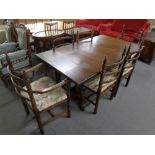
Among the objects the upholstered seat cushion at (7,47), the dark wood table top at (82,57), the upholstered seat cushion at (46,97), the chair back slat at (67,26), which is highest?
the chair back slat at (67,26)

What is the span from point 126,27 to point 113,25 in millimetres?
415

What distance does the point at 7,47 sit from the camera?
2490 mm

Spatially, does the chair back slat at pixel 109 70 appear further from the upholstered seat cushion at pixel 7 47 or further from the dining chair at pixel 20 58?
the upholstered seat cushion at pixel 7 47

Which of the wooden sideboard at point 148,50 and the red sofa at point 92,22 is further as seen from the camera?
the red sofa at point 92,22

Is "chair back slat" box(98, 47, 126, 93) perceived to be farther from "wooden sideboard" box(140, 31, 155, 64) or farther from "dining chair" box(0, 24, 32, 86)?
"wooden sideboard" box(140, 31, 155, 64)

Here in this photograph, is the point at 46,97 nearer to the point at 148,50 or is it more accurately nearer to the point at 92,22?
the point at 148,50

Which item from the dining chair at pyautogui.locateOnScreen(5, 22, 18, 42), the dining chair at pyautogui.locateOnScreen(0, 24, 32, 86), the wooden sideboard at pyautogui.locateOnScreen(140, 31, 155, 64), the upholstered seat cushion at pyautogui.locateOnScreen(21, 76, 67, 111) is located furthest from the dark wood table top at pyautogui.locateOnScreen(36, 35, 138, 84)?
the dining chair at pyautogui.locateOnScreen(5, 22, 18, 42)

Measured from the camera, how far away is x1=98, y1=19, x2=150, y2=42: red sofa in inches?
129

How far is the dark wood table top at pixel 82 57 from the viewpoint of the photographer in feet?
4.76

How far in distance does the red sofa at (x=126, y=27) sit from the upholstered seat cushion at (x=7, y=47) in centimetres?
239

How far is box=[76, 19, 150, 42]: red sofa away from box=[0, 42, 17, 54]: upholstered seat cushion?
7.77ft

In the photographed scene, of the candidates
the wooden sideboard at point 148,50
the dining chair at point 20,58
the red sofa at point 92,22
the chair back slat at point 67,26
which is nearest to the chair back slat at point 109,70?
the dining chair at point 20,58
